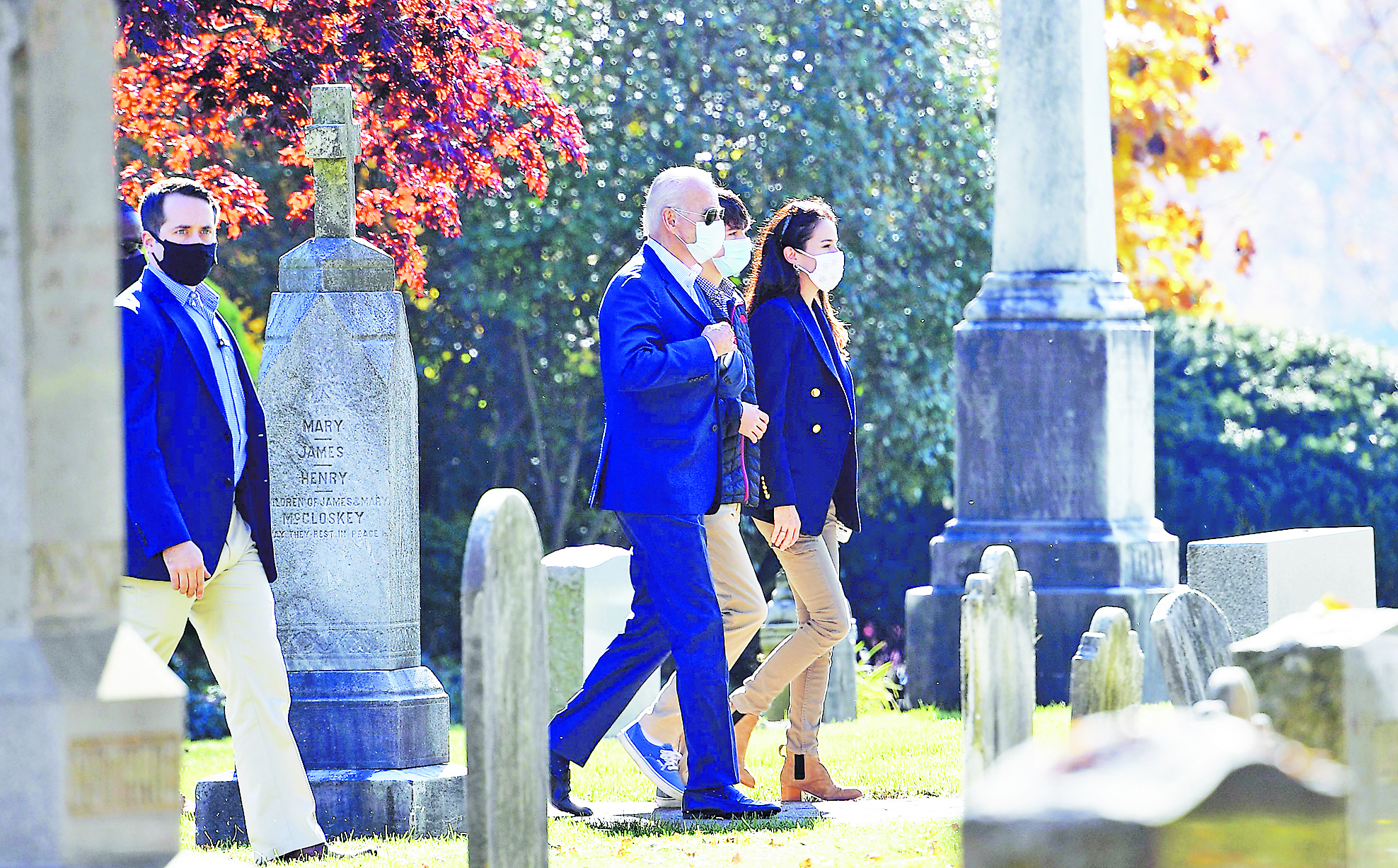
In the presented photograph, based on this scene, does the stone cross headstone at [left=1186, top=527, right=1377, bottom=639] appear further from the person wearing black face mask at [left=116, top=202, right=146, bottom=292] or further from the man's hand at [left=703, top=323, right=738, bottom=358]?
the person wearing black face mask at [left=116, top=202, right=146, bottom=292]

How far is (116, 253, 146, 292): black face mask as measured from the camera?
7395 millimetres

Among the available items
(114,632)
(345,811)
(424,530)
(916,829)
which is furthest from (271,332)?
(424,530)

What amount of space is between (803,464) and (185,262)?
91.9 inches

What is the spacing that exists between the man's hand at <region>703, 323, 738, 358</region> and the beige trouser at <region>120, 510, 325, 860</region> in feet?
5.26

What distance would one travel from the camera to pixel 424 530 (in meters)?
15.0

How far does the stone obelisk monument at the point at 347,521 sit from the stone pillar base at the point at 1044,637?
154 inches

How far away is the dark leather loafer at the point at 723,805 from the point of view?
276 inches

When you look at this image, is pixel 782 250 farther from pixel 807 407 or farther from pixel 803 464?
pixel 803 464

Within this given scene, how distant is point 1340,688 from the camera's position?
524 centimetres

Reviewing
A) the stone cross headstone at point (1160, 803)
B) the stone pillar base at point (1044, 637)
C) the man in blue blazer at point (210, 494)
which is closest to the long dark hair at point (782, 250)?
the man in blue blazer at point (210, 494)

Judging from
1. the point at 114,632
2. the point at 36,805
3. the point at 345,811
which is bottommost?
the point at 345,811

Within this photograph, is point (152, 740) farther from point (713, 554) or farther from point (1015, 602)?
point (713, 554)

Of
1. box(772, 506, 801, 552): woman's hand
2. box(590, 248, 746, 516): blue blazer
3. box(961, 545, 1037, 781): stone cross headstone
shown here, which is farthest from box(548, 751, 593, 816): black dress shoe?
box(961, 545, 1037, 781): stone cross headstone

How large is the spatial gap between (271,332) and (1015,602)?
2.99m
